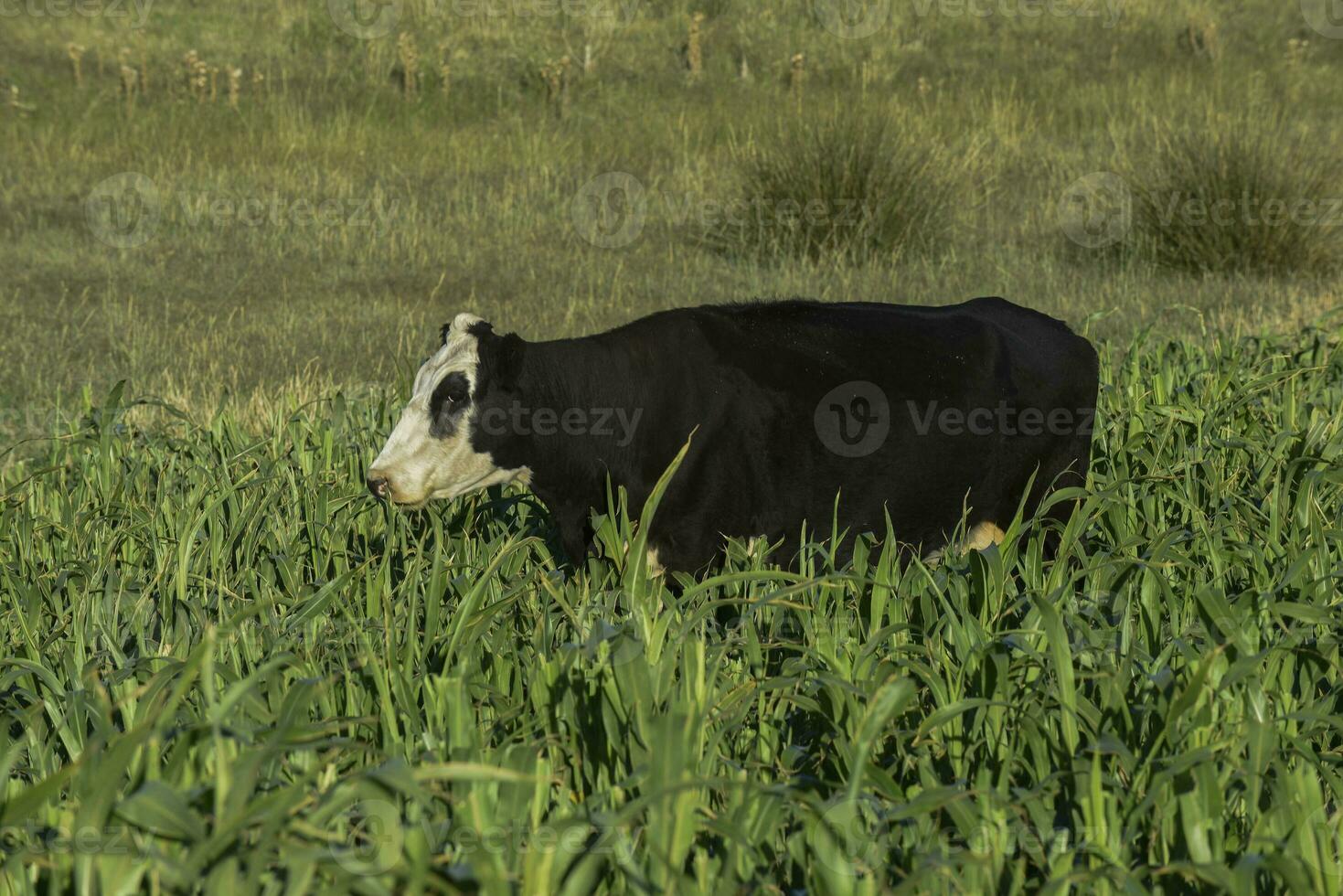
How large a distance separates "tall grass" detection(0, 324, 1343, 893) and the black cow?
0.19 meters

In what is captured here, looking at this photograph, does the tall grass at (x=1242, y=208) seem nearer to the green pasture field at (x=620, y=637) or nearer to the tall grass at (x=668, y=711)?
the green pasture field at (x=620, y=637)

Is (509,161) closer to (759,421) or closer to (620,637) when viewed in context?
(759,421)

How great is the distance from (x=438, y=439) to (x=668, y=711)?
156cm

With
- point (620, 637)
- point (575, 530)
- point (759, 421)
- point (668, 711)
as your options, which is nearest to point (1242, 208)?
point (759, 421)

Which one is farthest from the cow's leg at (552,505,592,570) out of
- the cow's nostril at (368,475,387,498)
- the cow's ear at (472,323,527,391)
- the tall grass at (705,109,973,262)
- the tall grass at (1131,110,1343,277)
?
the tall grass at (1131,110,1343,277)

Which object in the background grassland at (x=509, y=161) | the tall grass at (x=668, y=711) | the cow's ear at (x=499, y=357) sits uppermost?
the cow's ear at (x=499, y=357)

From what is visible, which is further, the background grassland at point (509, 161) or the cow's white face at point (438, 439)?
the background grassland at point (509, 161)

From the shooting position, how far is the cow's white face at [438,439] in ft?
12.3

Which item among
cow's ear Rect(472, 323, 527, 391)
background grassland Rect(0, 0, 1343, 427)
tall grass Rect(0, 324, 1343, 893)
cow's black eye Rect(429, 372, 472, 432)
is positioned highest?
cow's ear Rect(472, 323, 527, 391)

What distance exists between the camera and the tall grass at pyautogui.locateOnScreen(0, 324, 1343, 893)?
224 centimetres

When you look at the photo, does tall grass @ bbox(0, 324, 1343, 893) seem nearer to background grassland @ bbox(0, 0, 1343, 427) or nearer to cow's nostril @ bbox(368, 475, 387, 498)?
cow's nostril @ bbox(368, 475, 387, 498)

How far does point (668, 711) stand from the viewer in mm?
2445

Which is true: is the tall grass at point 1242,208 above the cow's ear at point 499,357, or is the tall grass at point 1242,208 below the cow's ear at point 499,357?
below

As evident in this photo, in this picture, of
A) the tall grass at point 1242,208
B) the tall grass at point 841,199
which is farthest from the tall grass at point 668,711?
the tall grass at point 841,199
